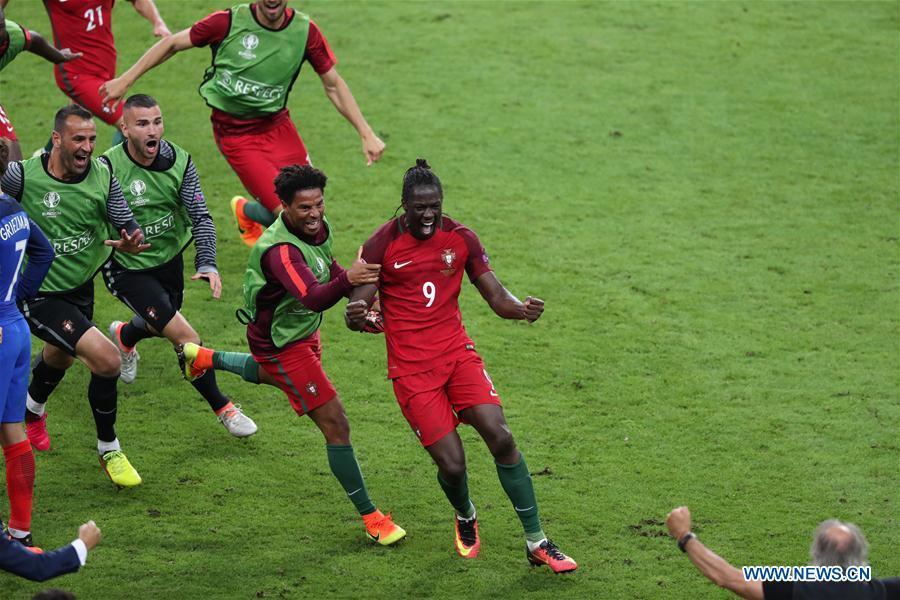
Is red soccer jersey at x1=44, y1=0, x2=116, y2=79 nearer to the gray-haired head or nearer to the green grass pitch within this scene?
the green grass pitch

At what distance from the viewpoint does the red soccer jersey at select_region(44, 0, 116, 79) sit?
35.1 feet

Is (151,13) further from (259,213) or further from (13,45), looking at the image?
(259,213)

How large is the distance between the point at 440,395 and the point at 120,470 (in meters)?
2.31

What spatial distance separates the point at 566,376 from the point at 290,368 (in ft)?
9.02

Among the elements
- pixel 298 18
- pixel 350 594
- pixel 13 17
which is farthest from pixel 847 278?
pixel 13 17

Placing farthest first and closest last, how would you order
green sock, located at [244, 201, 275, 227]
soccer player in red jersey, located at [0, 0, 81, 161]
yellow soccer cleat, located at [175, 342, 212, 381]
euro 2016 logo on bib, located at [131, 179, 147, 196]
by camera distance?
green sock, located at [244, 201, 275, 227], soccer player in red jersey, located at [0, 0, 81, 161], euro 2016 logo on bib, located at [131, 179, 147, 196], yellow soccer cleat, located at [175, 342, 212, 381]

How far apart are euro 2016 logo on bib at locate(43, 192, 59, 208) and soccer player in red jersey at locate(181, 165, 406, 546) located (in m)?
1.39

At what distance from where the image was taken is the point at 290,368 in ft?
23.7

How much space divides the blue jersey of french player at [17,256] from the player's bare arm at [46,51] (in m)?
3.11

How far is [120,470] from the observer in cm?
782

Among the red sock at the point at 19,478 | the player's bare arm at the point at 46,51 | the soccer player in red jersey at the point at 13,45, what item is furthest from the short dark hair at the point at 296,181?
the player's bare arm at the point at 46,51

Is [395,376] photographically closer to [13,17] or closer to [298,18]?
[298,18]

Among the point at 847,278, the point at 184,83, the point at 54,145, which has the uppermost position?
the point at 54,145

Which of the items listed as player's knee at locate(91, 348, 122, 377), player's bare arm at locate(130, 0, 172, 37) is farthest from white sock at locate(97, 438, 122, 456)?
player's bare arm at locate(130, 0, 172, 37)
